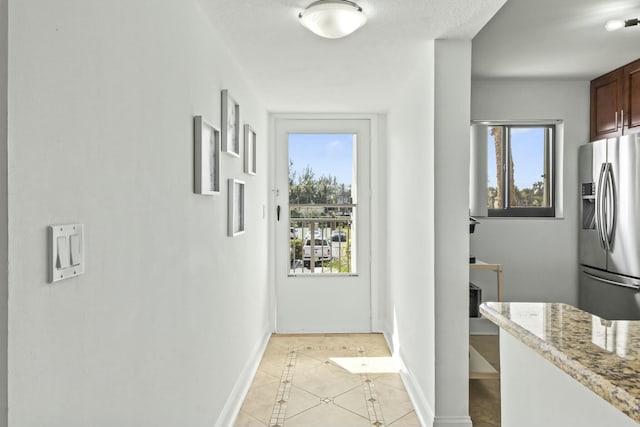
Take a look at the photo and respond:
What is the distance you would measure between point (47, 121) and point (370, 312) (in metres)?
4.08

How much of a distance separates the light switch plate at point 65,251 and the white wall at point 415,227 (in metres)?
1.91

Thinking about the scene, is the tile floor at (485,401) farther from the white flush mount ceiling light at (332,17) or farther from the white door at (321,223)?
the white flush mount ceiling light at (332,17)

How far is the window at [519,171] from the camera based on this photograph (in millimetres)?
4102

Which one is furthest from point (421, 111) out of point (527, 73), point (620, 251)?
point (620, 251)

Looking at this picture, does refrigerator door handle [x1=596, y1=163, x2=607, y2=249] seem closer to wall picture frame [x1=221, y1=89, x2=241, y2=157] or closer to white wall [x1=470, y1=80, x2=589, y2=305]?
white wall [x1=470, y1=80, x2=589, y2=305]

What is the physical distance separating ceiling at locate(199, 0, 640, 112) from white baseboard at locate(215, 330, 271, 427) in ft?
6.88

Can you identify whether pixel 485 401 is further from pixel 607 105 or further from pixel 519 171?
pixel 607 105

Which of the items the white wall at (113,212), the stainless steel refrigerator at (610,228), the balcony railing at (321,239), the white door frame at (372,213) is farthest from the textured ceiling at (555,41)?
the balcony railing at (321,239)

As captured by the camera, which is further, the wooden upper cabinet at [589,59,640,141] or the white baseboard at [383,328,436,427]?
the wooden upper cabinet at [589,59,640,141]

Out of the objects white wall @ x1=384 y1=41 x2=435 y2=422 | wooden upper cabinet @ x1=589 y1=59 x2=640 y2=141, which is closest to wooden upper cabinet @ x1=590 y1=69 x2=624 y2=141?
wooden upper cabinet @ x1=589 y1=59 x2=640 y2=141

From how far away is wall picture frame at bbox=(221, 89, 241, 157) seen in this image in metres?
2.49

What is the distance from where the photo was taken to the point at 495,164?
4105 mm

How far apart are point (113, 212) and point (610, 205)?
3596 millimetres

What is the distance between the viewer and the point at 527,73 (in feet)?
12.4
